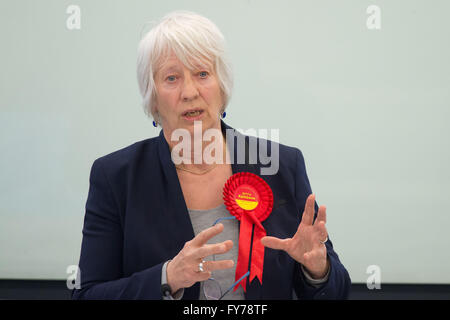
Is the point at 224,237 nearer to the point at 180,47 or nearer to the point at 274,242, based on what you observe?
the point at 274,242

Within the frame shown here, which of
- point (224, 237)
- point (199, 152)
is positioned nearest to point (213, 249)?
point (224, 237)

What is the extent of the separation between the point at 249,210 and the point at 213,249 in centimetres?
25

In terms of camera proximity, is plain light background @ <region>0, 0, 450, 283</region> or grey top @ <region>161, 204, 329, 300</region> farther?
plain light background @ <region>0, 0, 450, 283</region>

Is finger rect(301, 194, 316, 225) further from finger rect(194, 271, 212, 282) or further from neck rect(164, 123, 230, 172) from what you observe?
neck rect(164, 123, 230, 172)

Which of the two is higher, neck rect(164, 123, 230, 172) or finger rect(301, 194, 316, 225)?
neck rect(164, 123, 230, 172)

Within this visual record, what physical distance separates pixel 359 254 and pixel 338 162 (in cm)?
52

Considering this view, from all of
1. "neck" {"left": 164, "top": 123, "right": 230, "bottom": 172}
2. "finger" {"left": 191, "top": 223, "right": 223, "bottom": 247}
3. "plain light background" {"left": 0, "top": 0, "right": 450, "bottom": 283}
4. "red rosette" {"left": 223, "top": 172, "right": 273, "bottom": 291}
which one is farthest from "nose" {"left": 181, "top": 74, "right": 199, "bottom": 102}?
"plain light background" {"left": 0, "top": 0, "right": 450, "bottom": 283}

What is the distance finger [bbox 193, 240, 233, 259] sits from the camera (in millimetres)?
889

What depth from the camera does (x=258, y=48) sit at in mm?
2156

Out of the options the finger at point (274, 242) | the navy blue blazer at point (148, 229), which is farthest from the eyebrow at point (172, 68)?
the finger at point (274, 242)

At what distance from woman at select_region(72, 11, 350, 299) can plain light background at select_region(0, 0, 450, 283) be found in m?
0.98

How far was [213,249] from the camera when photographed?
893 mm

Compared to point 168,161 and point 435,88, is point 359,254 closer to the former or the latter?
point 435,88

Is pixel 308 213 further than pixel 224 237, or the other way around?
pixel 224 237
